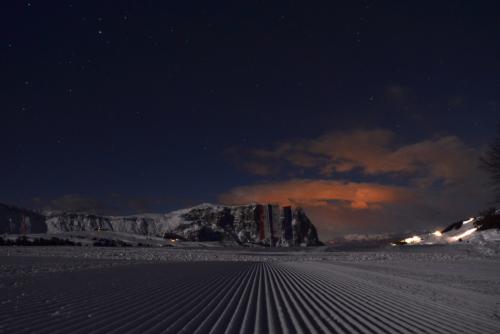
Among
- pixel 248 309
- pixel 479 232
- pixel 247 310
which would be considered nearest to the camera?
pixel 247 310

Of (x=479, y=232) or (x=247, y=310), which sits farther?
(x=479, y=232)

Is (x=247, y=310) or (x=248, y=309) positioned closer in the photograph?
(x=247, y=310)

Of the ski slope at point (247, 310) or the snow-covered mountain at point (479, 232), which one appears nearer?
the ski slope at point (247, 310)

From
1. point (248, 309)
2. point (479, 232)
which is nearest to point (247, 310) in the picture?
point (248, 309)

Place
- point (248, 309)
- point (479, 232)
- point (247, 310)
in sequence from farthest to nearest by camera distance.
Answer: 1. point (479, 232)
2. point (248, 309)
3. point (247, 310)

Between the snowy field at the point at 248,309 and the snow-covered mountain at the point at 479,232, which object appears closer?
the snowy field at the point at 248,309

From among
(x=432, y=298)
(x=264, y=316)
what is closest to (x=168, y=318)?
(x=264, y=316)

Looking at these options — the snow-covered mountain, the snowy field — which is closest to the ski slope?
the snowy field

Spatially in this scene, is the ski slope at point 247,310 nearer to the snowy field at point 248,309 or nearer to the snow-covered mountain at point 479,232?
the snowy field at point 248,309

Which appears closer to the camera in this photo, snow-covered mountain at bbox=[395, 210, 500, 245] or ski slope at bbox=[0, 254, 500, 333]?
ski slope at bbox=[0, 254, 500, 333]

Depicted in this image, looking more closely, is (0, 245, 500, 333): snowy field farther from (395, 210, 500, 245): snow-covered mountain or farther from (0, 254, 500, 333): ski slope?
(395, 210, 500, 245): snow-covered mountain

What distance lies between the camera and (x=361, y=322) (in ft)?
21.9

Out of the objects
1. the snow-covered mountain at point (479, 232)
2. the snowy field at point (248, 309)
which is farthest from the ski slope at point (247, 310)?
the snow-covered mountain at point (479, 232)

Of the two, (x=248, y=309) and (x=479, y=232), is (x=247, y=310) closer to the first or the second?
(x=248, y=309)
